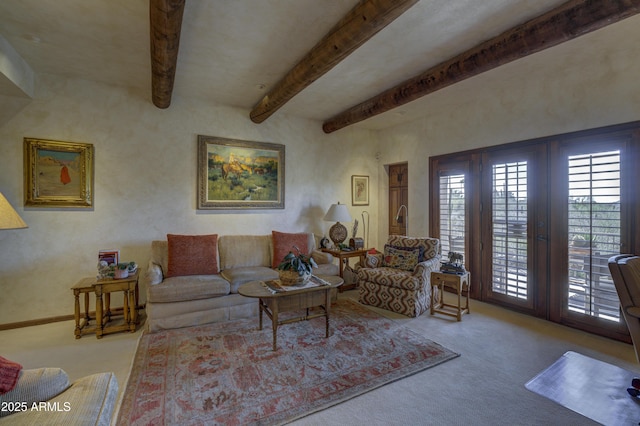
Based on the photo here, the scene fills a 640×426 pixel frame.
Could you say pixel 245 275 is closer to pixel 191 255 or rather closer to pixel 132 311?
pixel 191 255

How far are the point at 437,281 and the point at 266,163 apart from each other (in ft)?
10.1

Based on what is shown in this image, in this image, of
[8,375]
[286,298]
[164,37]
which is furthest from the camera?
[286,298]

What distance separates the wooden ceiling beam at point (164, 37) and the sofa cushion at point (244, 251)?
2.09 meters

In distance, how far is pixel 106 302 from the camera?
3.41 metres

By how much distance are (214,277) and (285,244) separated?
3.76 feet

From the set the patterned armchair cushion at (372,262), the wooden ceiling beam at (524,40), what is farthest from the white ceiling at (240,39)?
the patterned armchair cushion at (372,262)

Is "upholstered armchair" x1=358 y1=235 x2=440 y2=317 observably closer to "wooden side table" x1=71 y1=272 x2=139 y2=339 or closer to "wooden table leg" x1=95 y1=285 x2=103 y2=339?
"wooden side table" x1=71 y1=272 x2=139 y2=339

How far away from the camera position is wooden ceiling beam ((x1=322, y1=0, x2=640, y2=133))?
6.75ft

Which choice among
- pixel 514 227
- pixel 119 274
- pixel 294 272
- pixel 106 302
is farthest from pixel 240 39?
pixel 514 227

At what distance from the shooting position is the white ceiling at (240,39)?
2.24m

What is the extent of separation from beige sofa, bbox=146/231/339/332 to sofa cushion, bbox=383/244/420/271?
30.9 inches

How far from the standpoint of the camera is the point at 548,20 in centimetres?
228

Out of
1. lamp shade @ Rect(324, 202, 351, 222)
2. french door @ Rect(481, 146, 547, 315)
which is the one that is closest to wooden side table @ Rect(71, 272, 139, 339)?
lamp shade @ Rect(324, 202, 351, 222)

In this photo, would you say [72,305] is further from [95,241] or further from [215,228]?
[215,228]
